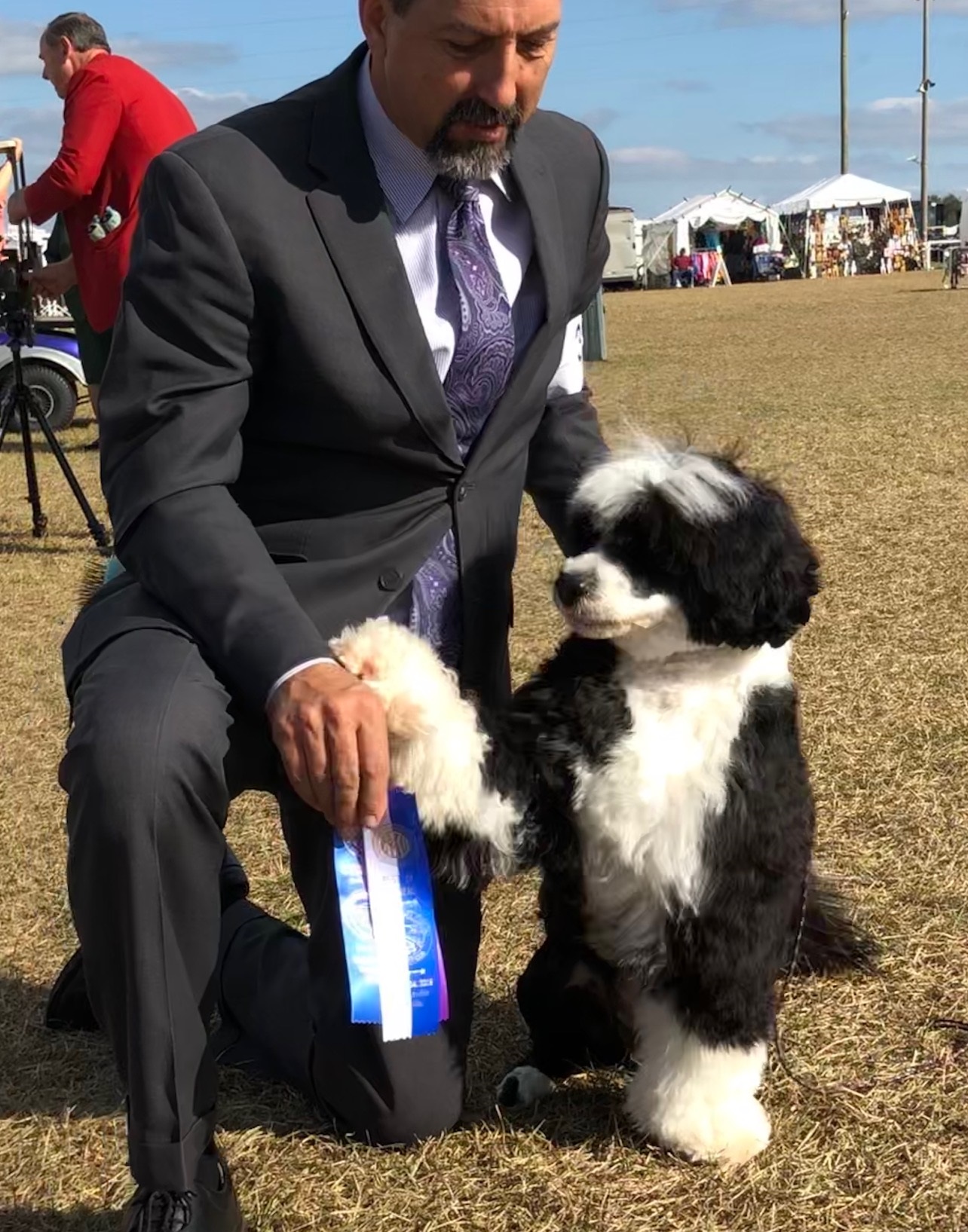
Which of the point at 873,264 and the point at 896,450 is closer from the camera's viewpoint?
the point at 896,450

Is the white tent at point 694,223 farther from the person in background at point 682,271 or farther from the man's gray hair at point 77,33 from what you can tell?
the man's gray hair at point 77,33

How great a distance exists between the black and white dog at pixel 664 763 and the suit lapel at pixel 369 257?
295mm

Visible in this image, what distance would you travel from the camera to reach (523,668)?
4.67 meters

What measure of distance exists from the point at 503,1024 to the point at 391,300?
1403mm

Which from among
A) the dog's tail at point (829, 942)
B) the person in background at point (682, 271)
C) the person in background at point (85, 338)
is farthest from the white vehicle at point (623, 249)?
the dog's tail at point (829, 942)

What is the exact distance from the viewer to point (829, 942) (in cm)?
268

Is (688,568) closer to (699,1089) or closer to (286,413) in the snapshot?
(286,413)

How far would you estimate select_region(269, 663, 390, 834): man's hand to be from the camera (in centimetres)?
181

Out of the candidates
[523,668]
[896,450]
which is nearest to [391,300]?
[523,668]

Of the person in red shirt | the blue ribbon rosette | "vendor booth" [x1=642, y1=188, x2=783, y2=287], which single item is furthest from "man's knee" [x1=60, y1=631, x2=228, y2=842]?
"vendor booth" [x1=642, y1=188, x2=783, y2=287]

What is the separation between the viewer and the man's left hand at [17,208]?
6152 mm

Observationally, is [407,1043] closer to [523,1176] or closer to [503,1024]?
[523,1176]

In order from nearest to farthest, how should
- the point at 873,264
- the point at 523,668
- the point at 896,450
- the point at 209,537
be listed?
the point at 209,537 → the point at 523,668 → the point at 896,450 → the point at 873,264

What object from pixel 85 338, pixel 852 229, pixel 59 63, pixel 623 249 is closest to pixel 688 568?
pixel 85 338
